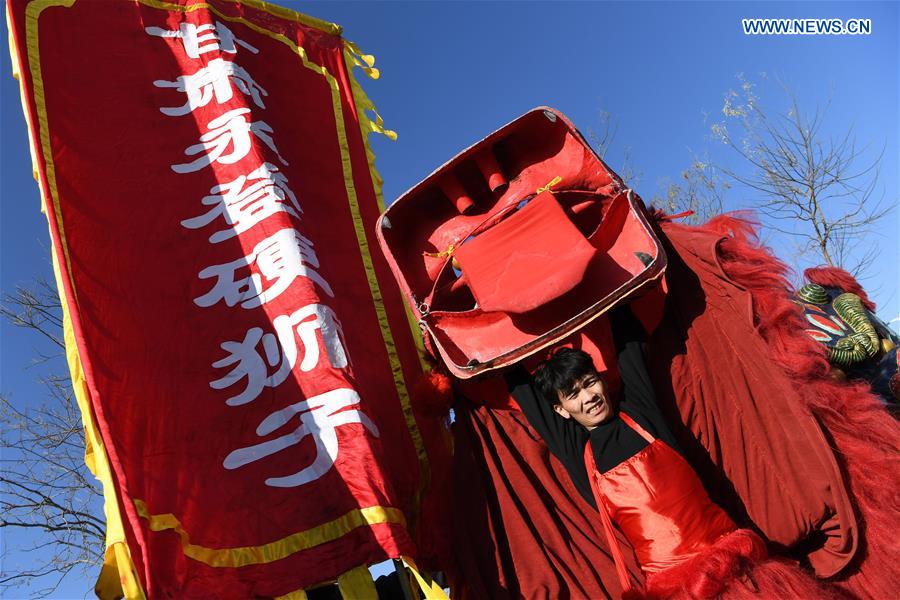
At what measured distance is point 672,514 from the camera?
Result: 2143 mm

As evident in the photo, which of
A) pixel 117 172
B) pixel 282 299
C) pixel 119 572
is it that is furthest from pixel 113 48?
pixel 119 572

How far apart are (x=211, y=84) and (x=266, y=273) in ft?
4.03

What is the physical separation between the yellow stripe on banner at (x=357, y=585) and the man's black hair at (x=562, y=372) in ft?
2.94

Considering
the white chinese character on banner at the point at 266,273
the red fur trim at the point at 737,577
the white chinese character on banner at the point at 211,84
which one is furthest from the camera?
the white chinese character on banner at the point at 211,84

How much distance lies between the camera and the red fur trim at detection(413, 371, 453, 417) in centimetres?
275

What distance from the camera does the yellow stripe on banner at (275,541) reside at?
2.13 metres

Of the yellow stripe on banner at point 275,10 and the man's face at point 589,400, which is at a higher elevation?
the yellow stripe on banner at point 275,10

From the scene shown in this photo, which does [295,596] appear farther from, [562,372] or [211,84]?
[211,84]

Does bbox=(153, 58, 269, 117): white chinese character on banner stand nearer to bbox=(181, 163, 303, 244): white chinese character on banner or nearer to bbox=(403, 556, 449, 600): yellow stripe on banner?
bbox=(181, 163, 303, 244): white chinese character on banner

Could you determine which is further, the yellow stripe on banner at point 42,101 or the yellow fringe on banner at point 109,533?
the yellow stripe on banner at point 42,101

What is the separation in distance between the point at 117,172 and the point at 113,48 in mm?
823

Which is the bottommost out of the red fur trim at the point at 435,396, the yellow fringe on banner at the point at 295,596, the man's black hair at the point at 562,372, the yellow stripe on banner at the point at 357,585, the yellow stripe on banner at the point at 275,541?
the yellow stripe on banner at the point at 357,585

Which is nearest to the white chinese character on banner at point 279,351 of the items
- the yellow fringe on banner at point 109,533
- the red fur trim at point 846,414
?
the yellow fringe on banner at point 109,533

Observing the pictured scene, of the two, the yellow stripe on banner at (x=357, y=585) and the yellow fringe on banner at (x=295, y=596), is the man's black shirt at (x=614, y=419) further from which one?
the yellow fringe on banner at (x=295, y=596)
